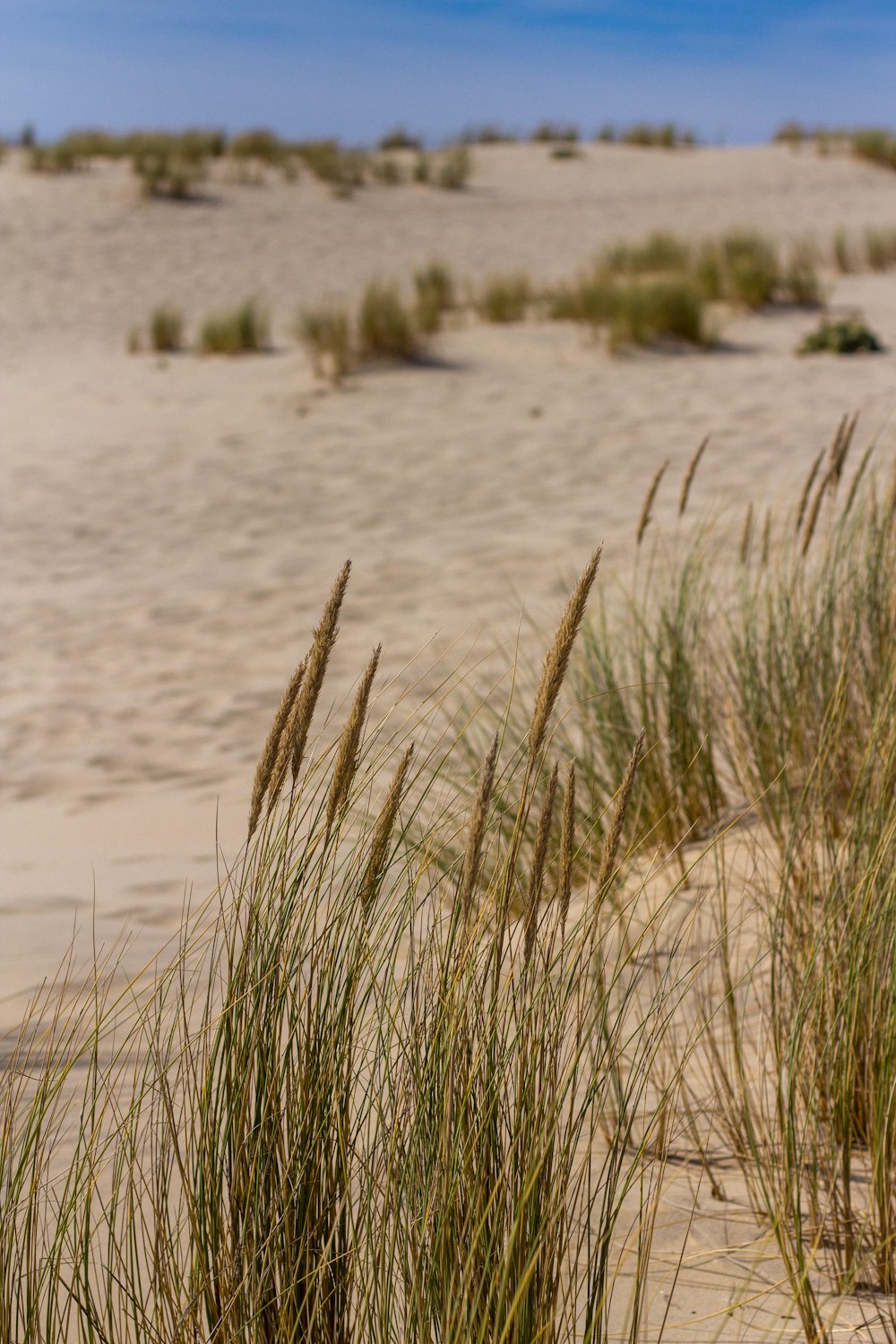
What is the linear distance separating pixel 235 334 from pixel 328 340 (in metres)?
1.60

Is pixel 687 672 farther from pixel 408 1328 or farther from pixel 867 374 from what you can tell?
pixel 867 374

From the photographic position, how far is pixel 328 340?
10812mm

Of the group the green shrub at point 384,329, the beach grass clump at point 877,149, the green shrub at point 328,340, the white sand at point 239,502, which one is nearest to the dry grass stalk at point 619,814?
the white sand at point 239,502

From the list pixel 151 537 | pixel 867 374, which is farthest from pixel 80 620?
pixel 867 374

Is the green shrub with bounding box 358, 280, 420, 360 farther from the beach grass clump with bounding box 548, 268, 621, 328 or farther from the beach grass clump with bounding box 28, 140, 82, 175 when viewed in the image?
the beach grass clump with bounding box 28, 140, 82, 175

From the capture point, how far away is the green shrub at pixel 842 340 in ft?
33.7

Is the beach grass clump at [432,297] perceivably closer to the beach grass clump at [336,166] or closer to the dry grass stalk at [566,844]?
the beach grass clump at [336,166]

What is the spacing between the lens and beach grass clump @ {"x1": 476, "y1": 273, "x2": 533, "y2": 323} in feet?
41.5

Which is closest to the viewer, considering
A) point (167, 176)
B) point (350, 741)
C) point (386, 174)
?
point (350, 741)

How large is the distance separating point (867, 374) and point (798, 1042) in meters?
8.87

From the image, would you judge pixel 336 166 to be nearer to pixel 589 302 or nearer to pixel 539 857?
pixel 589 302

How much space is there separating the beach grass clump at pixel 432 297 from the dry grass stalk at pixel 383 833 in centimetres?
1069

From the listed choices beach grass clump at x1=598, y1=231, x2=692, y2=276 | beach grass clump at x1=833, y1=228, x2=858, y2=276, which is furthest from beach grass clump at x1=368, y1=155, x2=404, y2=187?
beach grass clump at x1=833, y1=228, x2=858, y2=276

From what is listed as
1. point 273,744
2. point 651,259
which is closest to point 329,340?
point 651,259
